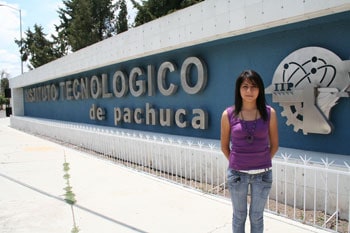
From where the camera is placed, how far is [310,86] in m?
5.75

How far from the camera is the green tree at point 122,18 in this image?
34.9 metres

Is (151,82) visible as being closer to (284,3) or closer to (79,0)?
(284,3)

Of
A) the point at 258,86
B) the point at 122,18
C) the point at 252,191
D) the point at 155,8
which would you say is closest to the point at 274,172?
the point at 252,191

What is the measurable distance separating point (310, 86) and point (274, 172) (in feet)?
5.53

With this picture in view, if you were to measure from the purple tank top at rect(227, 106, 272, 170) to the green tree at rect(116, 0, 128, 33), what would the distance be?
110ft

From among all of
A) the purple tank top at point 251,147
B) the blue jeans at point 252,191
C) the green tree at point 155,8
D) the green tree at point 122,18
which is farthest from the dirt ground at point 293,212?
the green tree at point 122,18

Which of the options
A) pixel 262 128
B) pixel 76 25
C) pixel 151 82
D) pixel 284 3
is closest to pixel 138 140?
pixel 151 82

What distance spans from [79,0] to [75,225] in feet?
115

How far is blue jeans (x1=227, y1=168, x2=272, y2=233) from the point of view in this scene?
2.99 m

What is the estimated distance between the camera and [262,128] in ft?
9.64

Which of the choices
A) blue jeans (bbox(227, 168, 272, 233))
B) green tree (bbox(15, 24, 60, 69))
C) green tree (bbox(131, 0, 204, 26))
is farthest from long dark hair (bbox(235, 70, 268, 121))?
green tree (bbox(15, 24, 60, 69))

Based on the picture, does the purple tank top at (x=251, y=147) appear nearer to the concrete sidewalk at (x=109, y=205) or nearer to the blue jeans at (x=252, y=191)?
the blue jeans at (x=252, y=191)

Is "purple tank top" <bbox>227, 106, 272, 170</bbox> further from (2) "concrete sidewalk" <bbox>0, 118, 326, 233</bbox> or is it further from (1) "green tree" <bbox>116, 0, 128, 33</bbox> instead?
(1) "green tree" <bbox>116, 0, 128, 33</bbox>

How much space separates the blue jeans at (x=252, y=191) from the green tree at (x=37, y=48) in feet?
148
